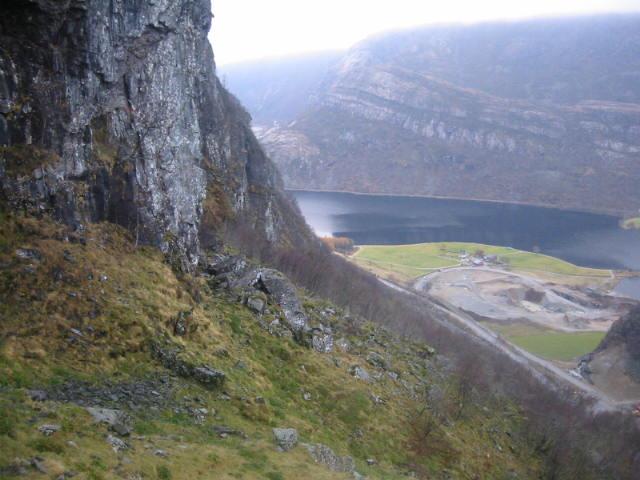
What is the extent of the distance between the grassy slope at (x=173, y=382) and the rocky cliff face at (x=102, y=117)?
1.86m

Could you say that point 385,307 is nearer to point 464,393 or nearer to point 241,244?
point 241,244

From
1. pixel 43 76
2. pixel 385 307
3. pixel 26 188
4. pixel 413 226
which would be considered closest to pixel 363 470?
pixel 26 188

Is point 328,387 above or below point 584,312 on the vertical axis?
above

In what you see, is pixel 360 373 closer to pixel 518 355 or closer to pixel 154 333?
pixel 154 333

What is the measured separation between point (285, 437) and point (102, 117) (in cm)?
1819

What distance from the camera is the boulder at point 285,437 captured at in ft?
70.7

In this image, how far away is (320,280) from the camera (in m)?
59.6

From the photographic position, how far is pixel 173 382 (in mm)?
21672

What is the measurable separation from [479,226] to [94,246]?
181 metres

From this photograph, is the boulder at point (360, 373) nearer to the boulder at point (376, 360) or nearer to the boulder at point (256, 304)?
the boulder at point (376, 360)

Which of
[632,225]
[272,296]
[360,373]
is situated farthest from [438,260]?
[360,373]

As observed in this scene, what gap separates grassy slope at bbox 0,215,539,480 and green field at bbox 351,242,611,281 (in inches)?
3640

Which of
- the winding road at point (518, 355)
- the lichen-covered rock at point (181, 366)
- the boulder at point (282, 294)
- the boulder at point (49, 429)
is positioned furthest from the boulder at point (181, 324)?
the winding road at point (518, 355)

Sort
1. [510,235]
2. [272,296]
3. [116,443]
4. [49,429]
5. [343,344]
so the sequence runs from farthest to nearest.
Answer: [510,235] → [343,344] → [272,296] → [116,443] → [49,429]
